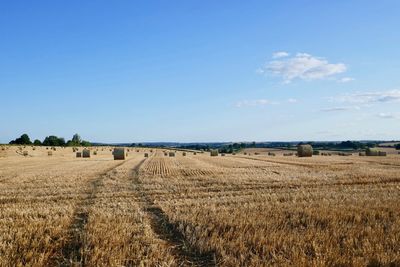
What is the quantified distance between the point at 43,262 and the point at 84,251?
2.03 ft

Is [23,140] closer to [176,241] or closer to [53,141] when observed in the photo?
[53,141]

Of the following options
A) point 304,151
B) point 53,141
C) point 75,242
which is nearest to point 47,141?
point 53,141

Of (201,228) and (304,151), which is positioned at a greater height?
(304,151)

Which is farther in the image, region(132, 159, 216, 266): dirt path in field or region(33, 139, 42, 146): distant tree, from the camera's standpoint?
region(33, 139, 42, 146): distant tree

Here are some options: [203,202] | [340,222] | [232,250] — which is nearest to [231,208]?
[203,202]

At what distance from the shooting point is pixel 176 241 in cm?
756

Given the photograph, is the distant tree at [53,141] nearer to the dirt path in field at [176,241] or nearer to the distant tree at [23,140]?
the distant tree at [23,140]

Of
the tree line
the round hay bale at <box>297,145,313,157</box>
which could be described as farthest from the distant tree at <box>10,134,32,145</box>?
the round hay bale at <box>297,145,313,157</box>

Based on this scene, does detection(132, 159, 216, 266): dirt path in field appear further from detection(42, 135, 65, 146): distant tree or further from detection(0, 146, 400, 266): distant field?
detection(42, 135, 65, 146): distant tree

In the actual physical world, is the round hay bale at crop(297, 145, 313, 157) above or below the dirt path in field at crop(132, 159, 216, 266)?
above

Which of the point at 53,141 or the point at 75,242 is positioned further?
the point at 53,141

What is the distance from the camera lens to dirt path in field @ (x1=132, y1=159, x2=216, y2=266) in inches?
252

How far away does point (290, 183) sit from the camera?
16922mm

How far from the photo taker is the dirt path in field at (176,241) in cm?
641
